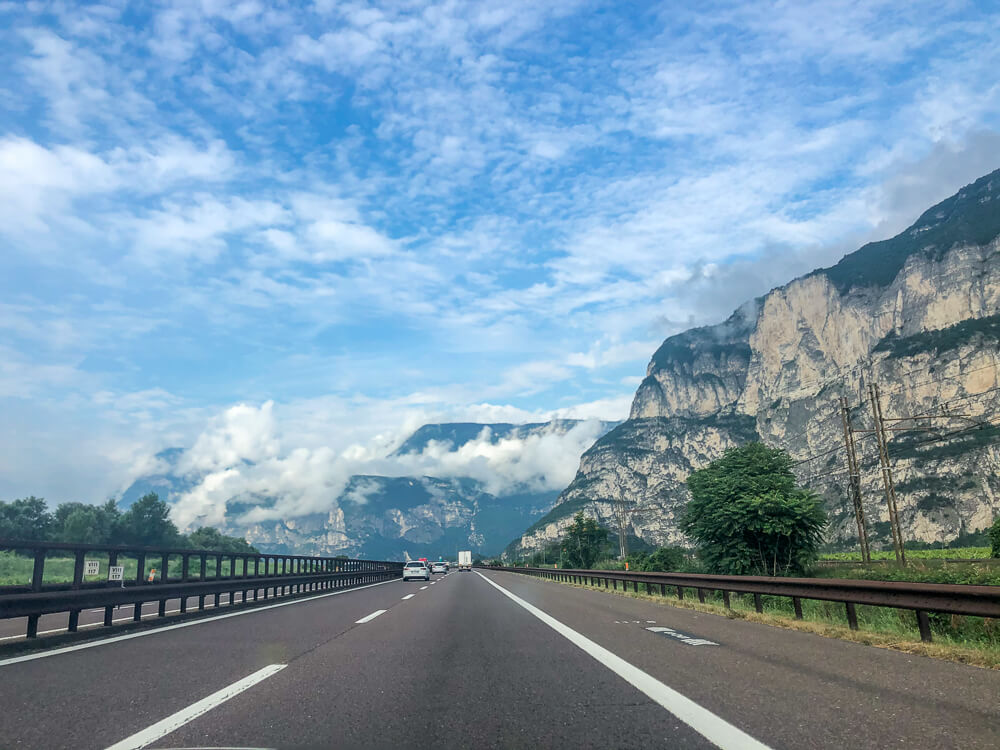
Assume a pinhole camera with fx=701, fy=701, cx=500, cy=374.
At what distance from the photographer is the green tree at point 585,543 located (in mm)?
104062

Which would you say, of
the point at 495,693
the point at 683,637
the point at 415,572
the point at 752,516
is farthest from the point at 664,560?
the point at 495,693

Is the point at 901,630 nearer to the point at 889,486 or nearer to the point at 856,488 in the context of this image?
the point at 889,486

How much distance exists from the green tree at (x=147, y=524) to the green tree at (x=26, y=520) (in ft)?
32.6

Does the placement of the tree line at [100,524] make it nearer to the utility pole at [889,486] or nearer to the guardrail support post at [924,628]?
the utility pole at [889,486]

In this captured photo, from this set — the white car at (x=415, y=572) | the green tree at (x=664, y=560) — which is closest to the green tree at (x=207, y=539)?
the green tree at (x=664, y=560)

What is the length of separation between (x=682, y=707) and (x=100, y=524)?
114744 mm

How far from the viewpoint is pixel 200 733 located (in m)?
4.49

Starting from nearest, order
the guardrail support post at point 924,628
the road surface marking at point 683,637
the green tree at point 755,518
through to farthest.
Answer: the guardrail support post at point 924,628 → the road surface marking at point 683,637 → the green tree at point 755,518

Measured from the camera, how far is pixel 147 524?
108 metres

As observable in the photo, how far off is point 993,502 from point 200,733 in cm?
14586

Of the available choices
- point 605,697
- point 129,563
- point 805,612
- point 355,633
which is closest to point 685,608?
point 805,612

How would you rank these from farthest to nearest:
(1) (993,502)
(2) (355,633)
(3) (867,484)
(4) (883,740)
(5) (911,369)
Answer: (5) (911,369) → (3) (867,484) → (1) (993,502) → (2) (355,633) → (4) (883,740)

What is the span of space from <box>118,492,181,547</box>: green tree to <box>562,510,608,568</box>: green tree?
2458 inches

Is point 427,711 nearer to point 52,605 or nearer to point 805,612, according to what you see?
point 52,605
